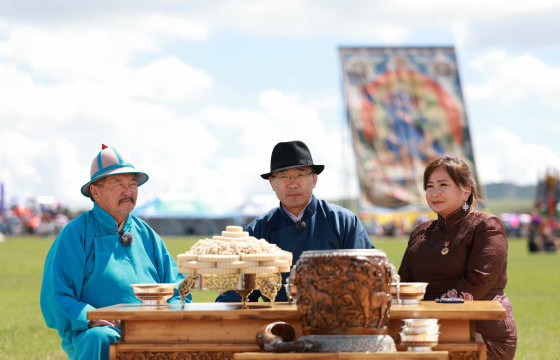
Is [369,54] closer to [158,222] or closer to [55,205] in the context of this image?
[158,222]

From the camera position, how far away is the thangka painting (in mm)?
71688

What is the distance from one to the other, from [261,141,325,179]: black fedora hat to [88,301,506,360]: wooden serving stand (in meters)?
1.38

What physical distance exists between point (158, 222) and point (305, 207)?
68864 millimetres

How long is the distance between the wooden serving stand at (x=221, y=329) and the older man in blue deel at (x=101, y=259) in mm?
738

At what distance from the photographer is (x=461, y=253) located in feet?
18.9

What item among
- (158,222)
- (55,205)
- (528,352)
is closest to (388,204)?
(158,222)

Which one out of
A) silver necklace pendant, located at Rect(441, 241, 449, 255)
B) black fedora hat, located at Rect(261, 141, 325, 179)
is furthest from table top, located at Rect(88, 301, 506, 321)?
black fedora hat, located at Rect(261, 141, 325, 179)

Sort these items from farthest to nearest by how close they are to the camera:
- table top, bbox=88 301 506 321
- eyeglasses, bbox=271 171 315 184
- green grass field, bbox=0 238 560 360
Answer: green grass field, bbox=0 238 560 360, eyeglasses, bbox=271 171 315 184, table top, bbox=88 301 506 321

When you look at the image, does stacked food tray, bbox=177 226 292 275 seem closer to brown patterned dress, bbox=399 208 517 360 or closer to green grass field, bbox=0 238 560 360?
brown patterned dress, bbox=399 208 517 360

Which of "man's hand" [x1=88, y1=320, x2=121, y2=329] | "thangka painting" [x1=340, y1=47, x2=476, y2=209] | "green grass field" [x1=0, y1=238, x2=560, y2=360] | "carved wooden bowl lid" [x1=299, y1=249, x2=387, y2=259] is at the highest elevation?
"thangka painting" [x1=340, y1=47, x2=476, y2=209]

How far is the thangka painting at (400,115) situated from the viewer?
235 ft

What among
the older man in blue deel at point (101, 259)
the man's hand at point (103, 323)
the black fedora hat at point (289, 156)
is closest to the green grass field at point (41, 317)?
the older man in blue deel at point (101, 259)

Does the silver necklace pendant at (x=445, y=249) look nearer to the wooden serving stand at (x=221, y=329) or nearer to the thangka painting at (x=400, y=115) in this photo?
the wooden serving stand at (x=221, y=329)

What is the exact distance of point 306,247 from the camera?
20.9 feet
